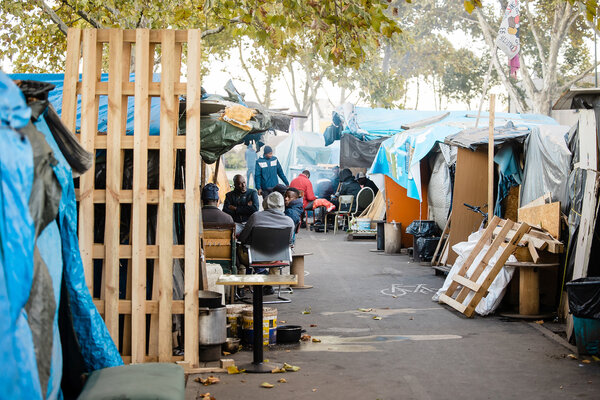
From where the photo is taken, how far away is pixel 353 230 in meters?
22.1

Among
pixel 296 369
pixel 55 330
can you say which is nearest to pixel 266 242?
pixel 296 369

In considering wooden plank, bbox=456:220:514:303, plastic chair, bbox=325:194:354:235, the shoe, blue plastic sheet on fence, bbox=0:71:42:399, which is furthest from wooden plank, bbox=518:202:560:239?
plastic chair, bbox=325:194:354:235

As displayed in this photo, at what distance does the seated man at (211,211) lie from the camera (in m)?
10.0

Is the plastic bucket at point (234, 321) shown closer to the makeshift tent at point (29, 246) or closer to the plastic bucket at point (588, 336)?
the makeshift tent at point (29, 246)

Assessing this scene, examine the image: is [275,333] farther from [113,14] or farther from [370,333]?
[113,14]

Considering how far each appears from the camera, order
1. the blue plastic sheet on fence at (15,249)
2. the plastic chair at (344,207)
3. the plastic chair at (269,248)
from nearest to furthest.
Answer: the blue plastic sheet on fence at (15,249) < the plastic chair at (269,248) < the plastic chair at (344,207)

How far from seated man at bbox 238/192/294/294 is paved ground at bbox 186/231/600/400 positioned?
98 cm

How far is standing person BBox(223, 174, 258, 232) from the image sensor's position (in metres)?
12.7

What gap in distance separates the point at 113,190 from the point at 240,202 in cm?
615

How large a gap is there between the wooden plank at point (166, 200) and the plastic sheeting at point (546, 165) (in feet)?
19.4

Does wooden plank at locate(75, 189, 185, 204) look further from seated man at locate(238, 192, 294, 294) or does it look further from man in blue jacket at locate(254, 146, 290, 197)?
man in blue jacket at locate(254, 146, 290, 197)

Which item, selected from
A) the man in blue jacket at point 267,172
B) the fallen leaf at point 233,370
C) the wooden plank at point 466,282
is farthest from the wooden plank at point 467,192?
the fallen leaf at point 233,370

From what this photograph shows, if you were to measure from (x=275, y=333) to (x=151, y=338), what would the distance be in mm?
1640

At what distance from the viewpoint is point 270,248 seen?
10.3 metres
